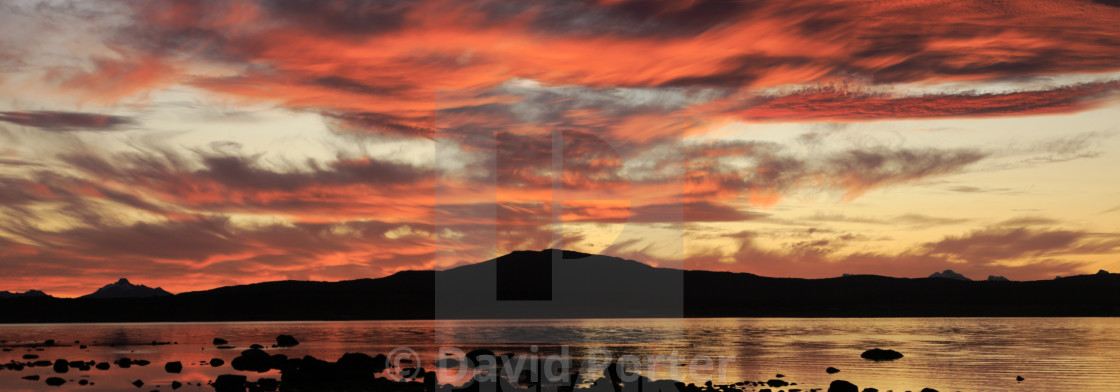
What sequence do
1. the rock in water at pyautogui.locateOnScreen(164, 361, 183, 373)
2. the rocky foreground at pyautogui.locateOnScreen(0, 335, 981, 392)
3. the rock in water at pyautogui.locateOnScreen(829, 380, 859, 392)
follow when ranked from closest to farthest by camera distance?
the rock in water at pyautogui.locateOnScreen(829, 380, 859, 392), the rocky foreground at pyautogui.locateOnScreen(0, 335, 981, 392), the rock in water at pyautogui.locateOnScreen(164, 361, 183, 373)

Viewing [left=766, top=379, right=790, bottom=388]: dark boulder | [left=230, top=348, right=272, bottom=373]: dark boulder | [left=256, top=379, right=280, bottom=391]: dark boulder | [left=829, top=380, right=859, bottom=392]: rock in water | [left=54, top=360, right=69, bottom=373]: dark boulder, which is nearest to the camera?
[left=829, top=380, right=859, bottom=392]: rock in water

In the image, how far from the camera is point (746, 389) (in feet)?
152

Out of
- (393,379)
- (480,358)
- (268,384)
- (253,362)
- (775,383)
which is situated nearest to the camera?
(268,384)

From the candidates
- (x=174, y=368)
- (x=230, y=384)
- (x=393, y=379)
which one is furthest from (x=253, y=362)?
(x=230, y=384)

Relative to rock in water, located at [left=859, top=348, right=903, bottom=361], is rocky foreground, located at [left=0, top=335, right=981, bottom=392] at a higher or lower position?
higher

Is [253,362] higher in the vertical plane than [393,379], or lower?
higher

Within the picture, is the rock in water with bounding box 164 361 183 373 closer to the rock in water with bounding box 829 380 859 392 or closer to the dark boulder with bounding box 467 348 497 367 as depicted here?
the dark boulder with bounding box 467 348 497 367

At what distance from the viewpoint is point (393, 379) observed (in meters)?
49.7

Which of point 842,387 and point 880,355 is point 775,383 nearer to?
point 842,387

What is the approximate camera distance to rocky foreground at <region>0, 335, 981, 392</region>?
43.8 metres

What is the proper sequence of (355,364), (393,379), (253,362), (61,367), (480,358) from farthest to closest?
(480,358), (253,362), (61,367), (355,364), (393,379)

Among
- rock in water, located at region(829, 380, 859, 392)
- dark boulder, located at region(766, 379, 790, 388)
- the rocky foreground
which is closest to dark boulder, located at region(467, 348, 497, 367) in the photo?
the rocky foreground

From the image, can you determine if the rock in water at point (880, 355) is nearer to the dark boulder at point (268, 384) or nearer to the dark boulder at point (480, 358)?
the dark boulder at point (480, 358)

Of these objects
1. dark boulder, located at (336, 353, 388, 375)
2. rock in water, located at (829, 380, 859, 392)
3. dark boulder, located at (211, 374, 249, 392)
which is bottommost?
rock in water, located at (829, 380, 859, 392)
